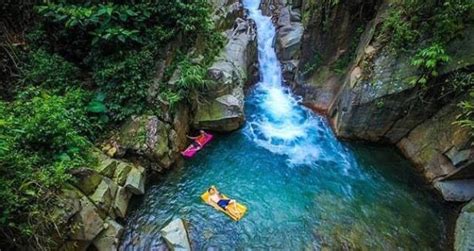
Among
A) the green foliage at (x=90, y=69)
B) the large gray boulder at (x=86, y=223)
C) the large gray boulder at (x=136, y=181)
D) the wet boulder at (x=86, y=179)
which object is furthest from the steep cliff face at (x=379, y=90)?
the large gray boulder at (x=86, y=223)

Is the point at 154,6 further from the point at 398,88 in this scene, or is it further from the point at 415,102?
the point at 415,102

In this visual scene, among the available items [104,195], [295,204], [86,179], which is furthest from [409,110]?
[86,179]

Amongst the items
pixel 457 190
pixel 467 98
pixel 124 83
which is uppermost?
pixel 467 98

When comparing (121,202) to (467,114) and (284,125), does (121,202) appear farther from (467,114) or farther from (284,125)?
(467,114)

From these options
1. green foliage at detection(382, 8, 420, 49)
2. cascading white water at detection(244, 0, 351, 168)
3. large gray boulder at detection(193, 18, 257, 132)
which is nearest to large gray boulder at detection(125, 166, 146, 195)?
large gray boulder at detection(193, 18, 257, 132)

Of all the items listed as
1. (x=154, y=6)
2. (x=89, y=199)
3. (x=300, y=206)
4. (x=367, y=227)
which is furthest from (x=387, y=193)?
(x=154, y=6)

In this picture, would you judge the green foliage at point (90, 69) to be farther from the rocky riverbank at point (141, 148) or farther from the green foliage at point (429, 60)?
the green foliage at point (429, 60)
